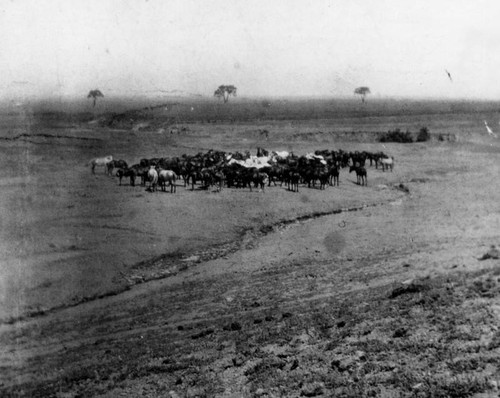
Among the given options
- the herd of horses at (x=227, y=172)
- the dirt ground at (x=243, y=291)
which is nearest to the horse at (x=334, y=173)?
the herd of horses at (x=227, y=172)

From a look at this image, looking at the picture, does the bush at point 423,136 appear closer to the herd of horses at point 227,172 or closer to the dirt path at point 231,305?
the herd of horses at point 227,172

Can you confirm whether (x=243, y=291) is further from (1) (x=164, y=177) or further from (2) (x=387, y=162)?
(2) (x=387, y=162)

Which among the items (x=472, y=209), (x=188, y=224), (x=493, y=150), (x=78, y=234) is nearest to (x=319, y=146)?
(x=493, y=150)

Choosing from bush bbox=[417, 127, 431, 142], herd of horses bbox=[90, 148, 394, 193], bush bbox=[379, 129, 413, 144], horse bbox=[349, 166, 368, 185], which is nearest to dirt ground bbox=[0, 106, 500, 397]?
herd of horses bbox=[90, 148, 394, 193]

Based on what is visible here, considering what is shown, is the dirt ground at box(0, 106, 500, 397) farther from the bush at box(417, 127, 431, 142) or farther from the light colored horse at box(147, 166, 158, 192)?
the bush at box(417, 127, 431, 142)

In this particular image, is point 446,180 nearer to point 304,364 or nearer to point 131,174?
point 131,174

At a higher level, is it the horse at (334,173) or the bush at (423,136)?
the bush at (423,136)

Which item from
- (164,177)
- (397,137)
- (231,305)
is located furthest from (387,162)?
(231,305)

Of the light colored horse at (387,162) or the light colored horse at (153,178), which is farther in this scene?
the light colored horse at (387,162)
